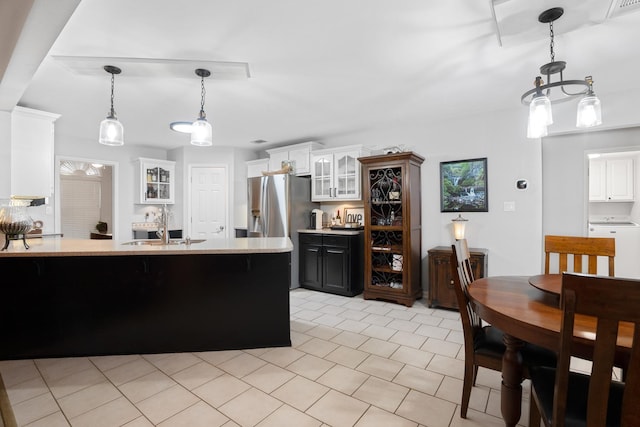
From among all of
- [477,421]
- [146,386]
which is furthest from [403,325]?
[146,386]

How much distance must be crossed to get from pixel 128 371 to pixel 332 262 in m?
2.78

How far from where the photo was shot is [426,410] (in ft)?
6.16

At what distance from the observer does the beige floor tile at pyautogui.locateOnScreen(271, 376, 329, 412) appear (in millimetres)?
1954

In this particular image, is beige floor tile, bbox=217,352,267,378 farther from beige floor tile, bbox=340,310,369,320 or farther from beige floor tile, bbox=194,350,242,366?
beige floor tile, bbox=340,310,369,320

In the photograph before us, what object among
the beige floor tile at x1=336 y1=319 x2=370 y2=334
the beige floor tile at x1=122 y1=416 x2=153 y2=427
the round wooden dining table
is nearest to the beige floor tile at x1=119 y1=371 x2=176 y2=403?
the beige floor tile at x1=122 y1=416 x2=153 y2=427

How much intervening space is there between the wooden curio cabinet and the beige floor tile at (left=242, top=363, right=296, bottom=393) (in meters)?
2.12

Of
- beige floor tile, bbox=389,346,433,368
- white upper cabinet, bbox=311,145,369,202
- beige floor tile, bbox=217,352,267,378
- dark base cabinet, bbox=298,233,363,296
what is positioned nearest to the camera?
beige floor tile, bbox=217,352,267,378

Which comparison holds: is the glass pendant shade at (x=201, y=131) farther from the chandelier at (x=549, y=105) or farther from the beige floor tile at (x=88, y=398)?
the chandelier at (x=549, y=105)

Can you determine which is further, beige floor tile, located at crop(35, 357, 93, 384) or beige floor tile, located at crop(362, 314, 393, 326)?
beige floor tile, located at crop(362, 314, 393, 326)

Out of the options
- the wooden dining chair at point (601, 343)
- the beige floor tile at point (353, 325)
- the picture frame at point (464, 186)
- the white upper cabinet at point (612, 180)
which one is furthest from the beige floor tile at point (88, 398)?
the white upper cabinet at point (612, 180)

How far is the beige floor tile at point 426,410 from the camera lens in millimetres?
1780

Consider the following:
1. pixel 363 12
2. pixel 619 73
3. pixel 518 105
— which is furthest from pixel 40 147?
pixel 619 73

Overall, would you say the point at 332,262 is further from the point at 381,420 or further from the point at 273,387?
the point at 381,420

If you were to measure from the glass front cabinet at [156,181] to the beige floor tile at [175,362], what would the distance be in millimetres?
3829
